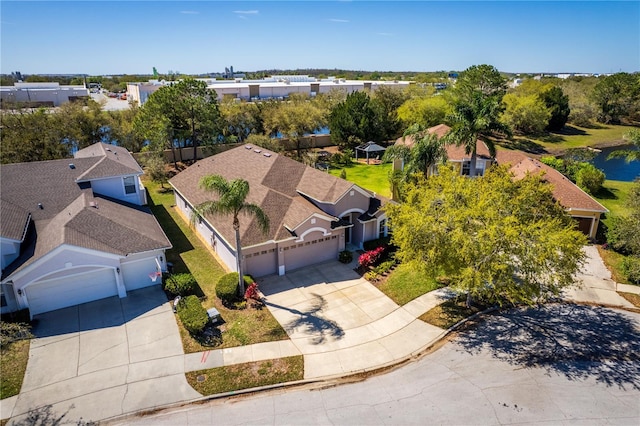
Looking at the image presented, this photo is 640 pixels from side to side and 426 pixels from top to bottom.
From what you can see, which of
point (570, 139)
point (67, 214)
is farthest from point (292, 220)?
point (570, 139)

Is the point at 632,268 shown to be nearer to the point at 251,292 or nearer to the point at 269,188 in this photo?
the point at 251,292

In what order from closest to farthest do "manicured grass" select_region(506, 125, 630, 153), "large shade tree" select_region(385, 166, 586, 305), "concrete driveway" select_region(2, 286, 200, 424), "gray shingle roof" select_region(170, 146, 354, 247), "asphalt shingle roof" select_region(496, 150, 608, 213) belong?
"concrete driveway" select_region(2, 286, 200, 424) < "large shade tree" select_region(385, 166, 586, 305) < "gray shingle roof" select_region(170, 146, 354, 247) < "asphalt shingle roof" select_region(496, 150, 608, 213) < "manicured grass" select_region(506, 125, 630, 153)

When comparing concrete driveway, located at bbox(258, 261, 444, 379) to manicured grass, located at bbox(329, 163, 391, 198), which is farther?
manicured grass, located at bbox(329, 163, 391, 198)

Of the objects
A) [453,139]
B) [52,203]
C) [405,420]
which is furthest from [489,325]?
[52,203]

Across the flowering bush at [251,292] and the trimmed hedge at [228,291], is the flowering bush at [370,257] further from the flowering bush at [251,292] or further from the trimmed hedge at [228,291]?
the trimmed hedge at [228,291]

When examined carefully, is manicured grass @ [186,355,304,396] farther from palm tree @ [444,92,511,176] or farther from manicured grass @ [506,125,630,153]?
manicured grass @ [506,125,630,153]

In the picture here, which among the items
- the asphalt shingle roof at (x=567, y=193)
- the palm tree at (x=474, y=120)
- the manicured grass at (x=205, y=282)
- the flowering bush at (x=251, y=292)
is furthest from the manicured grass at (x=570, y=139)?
the flowering bush at (x=251, y=292)

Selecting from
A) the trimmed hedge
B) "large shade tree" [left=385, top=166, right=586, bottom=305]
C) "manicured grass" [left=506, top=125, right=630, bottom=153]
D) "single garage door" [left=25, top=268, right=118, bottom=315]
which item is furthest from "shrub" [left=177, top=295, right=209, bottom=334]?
"manicured grass" [left=506, top=125, right=630, bottom=153]
